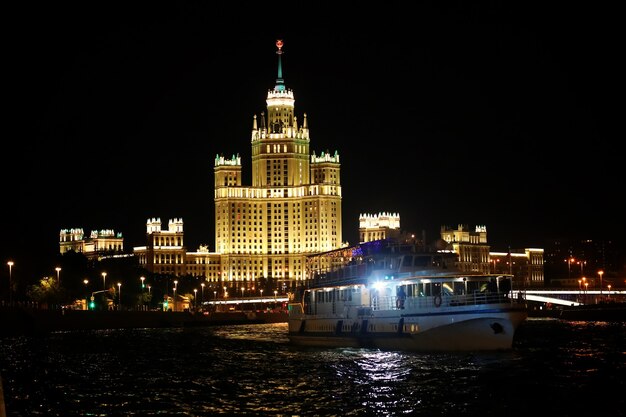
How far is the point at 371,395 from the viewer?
4891 cm

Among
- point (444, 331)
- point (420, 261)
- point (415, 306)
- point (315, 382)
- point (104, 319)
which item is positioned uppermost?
point (420, 261)

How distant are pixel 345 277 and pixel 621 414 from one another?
36.9 meters

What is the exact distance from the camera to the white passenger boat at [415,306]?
2525 inches

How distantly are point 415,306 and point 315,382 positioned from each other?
1484 cm

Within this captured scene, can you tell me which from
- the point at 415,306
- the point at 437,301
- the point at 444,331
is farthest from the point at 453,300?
the point at 415,306

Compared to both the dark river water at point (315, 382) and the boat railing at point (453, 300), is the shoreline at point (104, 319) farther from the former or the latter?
the boat railing at point (453, 300)

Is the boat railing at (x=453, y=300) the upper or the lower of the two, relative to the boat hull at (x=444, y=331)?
upper

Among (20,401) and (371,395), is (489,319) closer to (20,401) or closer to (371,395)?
(371,395)

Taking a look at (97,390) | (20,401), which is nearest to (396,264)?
(97,390)

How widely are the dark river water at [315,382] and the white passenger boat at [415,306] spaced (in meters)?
1.29

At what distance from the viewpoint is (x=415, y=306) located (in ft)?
220

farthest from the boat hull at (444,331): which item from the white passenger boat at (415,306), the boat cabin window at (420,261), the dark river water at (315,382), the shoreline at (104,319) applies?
the shoreline at (104,319)

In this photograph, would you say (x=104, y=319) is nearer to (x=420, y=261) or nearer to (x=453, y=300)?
(x=420, y=261)

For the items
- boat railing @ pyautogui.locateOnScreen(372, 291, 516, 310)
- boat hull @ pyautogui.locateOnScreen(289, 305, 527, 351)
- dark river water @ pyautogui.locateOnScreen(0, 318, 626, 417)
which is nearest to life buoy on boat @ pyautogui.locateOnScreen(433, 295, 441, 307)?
boat railing @ pyautogui.locateOnScreen(372, 291, 516, 310)
